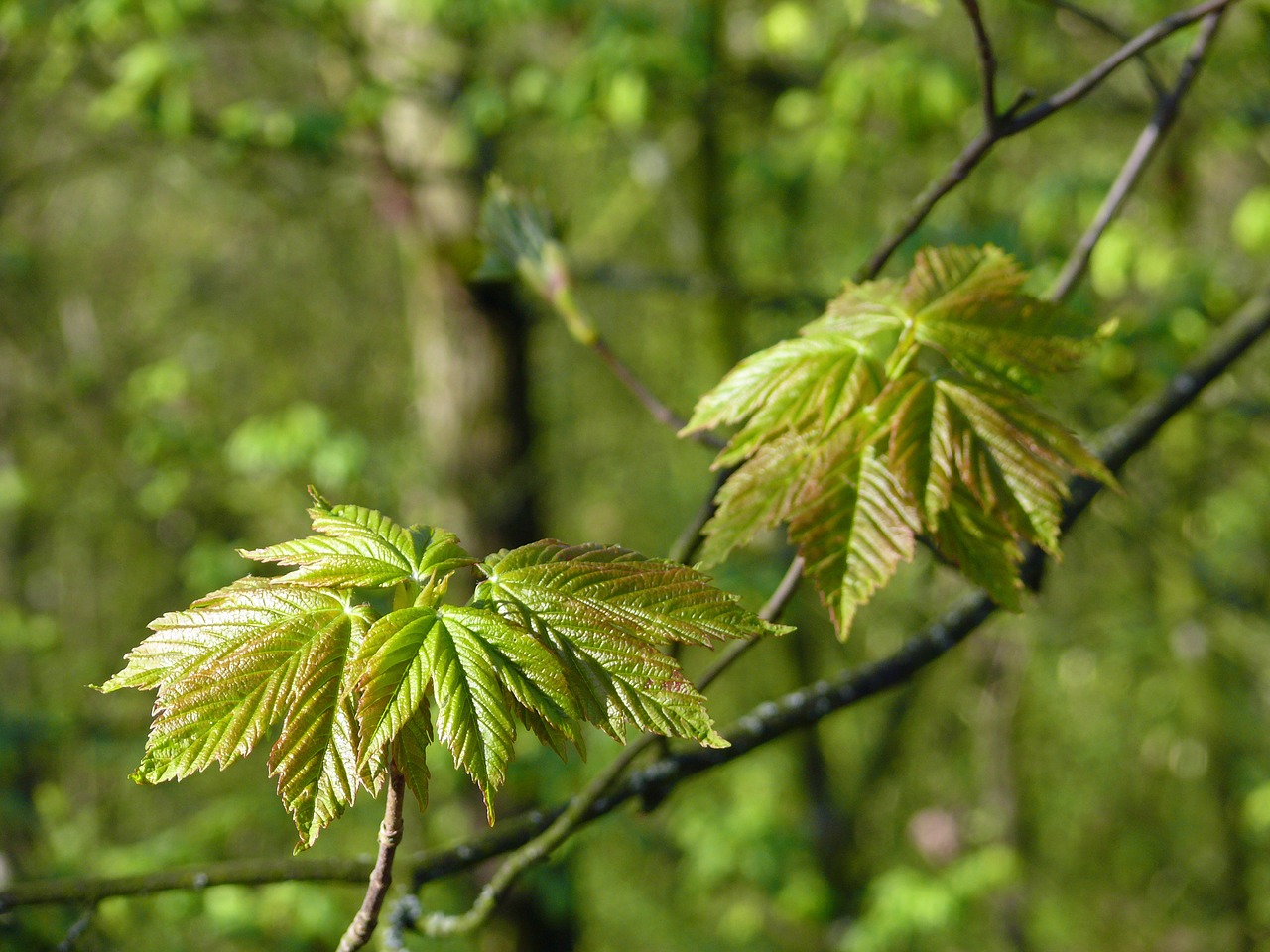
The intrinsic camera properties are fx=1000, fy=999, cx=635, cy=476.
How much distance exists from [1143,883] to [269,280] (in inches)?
388

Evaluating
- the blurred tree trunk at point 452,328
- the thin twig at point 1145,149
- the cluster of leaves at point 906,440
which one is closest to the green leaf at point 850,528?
the cluster of leaves at point 906,440

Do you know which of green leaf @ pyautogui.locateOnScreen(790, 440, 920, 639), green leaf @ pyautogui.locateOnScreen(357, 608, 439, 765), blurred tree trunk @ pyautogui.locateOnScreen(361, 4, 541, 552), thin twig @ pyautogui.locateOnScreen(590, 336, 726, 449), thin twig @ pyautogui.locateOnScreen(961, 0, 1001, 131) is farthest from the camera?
blurred tree trunk @ pyautogui.locateOnScreen(361, 4, 541, 552)

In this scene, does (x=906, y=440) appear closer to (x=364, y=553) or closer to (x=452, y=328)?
(x=364, y=553)

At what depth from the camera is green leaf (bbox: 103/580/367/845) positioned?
2.52ft

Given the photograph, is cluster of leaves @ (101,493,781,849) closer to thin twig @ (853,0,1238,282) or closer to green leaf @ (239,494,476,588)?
green leaf @ (239,494,476,588)

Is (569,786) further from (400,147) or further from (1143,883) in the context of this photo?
(1143,883)

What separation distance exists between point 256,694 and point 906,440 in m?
0.60

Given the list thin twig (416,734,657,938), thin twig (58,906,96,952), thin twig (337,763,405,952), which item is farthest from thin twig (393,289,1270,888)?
thin twig (58,906,96,952)

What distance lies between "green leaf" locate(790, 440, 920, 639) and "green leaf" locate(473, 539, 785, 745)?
0.37 feet

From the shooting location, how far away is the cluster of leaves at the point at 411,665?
0.76m

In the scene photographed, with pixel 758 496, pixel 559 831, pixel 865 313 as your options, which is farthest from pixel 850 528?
pixel 559 831

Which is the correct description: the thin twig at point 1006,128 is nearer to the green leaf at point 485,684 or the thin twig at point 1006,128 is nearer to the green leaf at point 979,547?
the green leaf at point 979,547

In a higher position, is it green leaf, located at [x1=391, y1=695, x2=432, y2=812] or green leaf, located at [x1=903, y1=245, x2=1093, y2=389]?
green leaf, located at [x1=903, y1=245, x2=1093, y2=389]

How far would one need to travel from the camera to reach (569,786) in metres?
4.20
